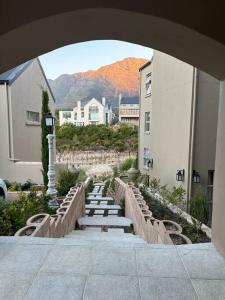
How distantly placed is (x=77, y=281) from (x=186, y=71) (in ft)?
23.0

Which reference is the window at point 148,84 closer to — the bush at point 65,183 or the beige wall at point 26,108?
the beige wall at point 26,108

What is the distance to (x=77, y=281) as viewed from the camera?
A: 2127 mm

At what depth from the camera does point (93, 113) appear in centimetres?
4128

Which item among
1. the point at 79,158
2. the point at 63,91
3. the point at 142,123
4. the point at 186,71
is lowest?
the point at 79,158

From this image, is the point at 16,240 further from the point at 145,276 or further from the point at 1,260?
the point at 145,276

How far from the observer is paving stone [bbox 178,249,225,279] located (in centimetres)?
226

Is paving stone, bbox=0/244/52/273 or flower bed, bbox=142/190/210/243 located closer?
paving stone, bbox=0/244/52/273

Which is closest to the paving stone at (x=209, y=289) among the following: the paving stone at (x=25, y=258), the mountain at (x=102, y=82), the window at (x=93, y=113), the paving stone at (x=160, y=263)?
the paving stone at (x=160, y=263)

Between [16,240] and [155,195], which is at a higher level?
[16,240]

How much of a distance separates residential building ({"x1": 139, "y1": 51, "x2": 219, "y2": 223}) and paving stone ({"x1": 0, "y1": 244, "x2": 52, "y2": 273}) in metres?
5.59

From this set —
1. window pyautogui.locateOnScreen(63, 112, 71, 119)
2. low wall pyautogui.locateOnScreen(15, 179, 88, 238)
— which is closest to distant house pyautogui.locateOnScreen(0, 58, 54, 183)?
low wall pyautogui.locateOnScreen(15, 179, 88, 238)

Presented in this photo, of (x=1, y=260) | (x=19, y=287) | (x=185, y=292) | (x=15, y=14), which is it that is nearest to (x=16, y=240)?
(x=1, y=260)

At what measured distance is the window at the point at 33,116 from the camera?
12460mm

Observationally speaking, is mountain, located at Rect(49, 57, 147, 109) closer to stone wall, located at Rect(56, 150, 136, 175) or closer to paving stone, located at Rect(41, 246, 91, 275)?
stone wall, located at Rect(56, 150, 136, 175)
